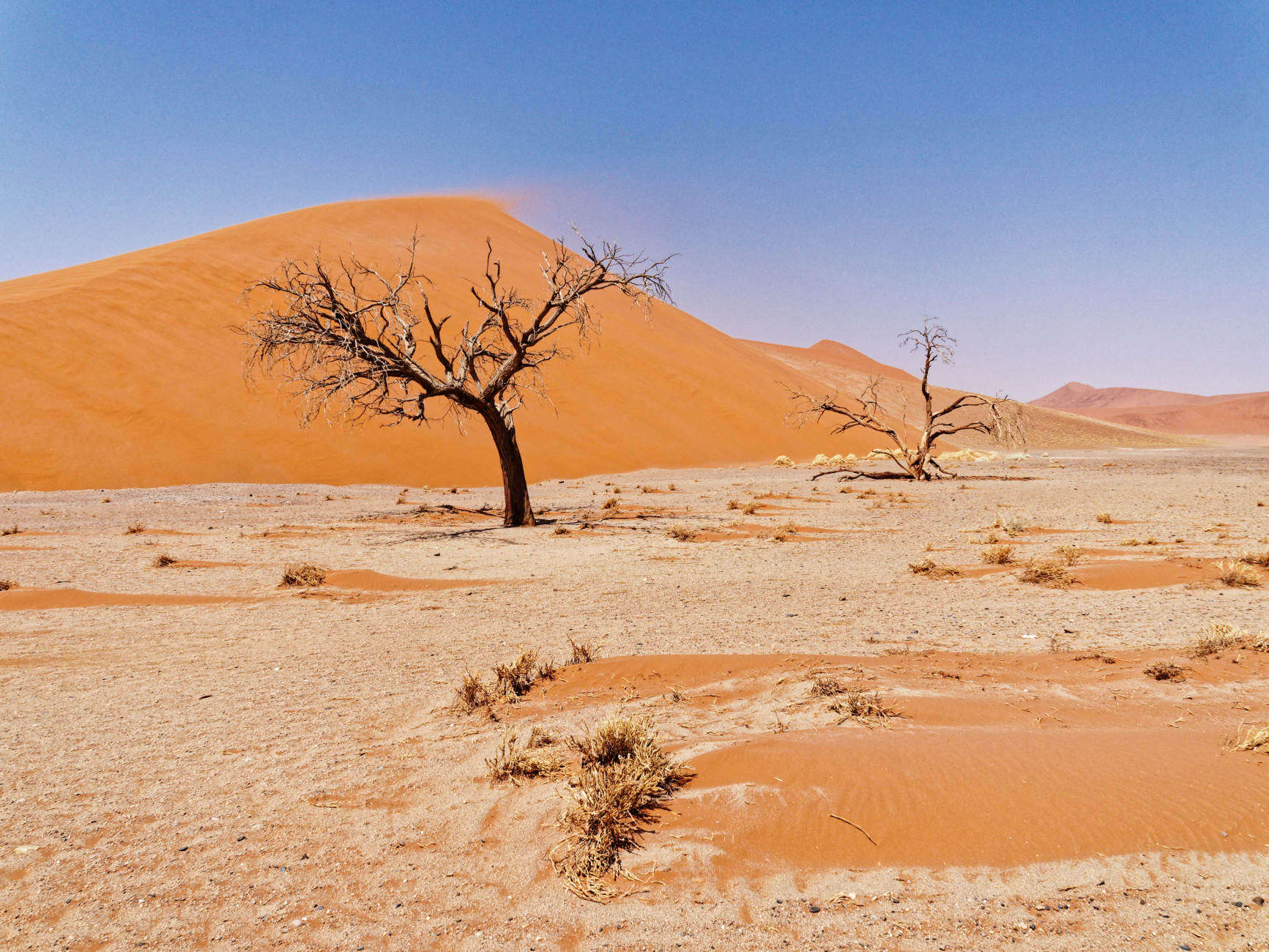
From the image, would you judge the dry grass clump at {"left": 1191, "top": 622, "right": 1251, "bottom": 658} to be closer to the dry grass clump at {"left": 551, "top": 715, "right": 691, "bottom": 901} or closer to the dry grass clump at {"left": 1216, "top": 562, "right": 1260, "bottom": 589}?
the dry grass clump at {"left": 1216, "top": 562, "right": 1260, "bottom": 589}

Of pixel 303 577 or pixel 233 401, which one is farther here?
pixel 233 401

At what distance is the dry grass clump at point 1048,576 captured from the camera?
821cm

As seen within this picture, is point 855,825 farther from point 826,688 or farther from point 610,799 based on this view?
point 826,688

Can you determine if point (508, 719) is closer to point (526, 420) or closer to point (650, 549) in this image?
point (650, 549)

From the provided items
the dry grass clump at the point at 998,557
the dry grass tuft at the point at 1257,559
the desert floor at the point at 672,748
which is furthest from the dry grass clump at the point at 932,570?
the dry grass tuft at the point at 1257,559

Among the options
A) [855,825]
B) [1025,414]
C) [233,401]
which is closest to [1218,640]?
[855,825]

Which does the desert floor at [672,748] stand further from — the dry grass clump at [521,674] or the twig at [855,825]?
the dry grass clump at [521,674]

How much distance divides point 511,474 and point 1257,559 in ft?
38.1

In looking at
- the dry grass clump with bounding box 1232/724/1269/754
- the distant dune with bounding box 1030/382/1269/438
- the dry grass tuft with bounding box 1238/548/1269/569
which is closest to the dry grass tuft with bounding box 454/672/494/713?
the dry grass clump with bounding box 1232/724/1269/754

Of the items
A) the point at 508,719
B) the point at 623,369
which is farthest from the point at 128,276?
the point at 508,719

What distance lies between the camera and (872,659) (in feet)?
18.2

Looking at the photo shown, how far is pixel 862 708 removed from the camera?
169 inches

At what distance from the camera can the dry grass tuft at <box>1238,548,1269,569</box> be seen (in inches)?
331

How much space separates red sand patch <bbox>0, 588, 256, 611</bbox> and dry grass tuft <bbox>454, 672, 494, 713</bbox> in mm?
5054
